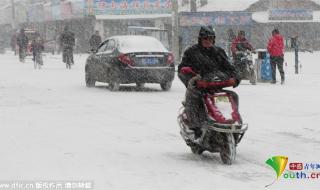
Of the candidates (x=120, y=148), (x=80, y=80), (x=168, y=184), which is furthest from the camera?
(x=80, y=80)

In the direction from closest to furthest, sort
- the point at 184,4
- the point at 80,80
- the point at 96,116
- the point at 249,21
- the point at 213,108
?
1. the point at 213,108
2. the point at 96,116
3. the point at 80,80
4. the point at 249,21
5. the point at 184,4

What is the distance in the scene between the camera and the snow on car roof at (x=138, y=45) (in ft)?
66.0

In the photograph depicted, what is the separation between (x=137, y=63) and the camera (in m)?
19.8

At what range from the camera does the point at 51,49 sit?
6281cm

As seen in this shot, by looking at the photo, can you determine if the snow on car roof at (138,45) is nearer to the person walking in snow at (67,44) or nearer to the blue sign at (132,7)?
the person walking in snow at (67,44)

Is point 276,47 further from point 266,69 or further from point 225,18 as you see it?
point 225,18

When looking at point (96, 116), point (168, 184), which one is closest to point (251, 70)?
point (96, 116)

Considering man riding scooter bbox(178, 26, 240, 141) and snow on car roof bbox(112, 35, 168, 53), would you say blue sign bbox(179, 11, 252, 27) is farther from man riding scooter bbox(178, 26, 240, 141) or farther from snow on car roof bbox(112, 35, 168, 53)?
man riding scooter bbox(178, 26, 240, 141)

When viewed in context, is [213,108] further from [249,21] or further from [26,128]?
[249,21]

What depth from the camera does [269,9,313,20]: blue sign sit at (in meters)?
65.5

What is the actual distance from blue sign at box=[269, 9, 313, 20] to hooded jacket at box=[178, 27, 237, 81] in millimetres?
57330

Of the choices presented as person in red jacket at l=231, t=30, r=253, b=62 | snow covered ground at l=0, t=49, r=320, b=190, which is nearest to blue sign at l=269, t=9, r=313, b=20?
person in red jacket at l=231, t=30, r=253, b=62

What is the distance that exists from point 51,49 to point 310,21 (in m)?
A: 23.0

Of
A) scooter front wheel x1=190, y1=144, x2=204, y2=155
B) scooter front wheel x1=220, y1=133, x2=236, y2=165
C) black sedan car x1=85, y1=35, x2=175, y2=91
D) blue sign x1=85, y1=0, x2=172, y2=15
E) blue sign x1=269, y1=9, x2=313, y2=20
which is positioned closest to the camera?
scooter front wheel x1=220, y1=133, x2=236, y2=165
